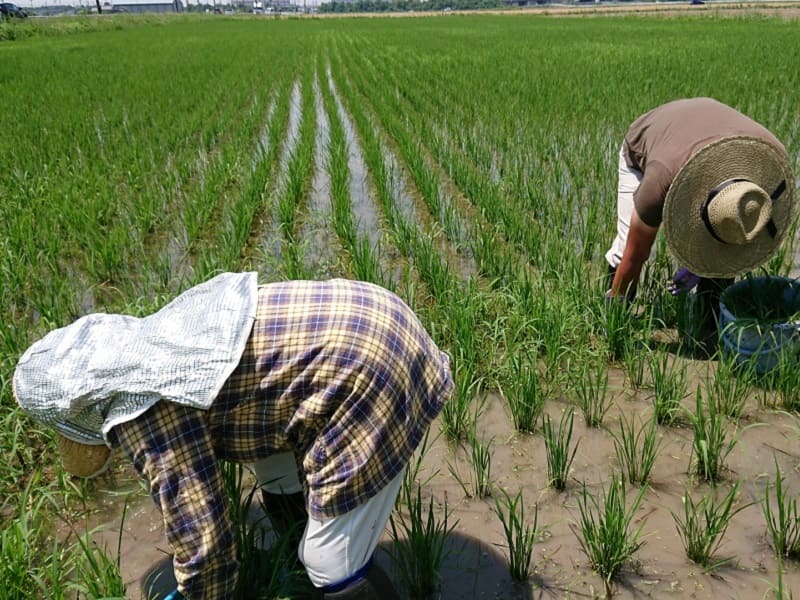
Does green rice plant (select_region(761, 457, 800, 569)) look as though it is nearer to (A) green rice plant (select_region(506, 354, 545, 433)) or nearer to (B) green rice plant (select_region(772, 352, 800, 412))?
(B) green rice plant (select_region(772, 352, 800, 412))

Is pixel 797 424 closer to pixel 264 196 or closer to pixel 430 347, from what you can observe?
pixel 430 347

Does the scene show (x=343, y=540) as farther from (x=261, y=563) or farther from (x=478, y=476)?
(x=478, y=476)

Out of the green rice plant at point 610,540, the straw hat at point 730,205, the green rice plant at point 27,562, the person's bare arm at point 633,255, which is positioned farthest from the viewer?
the person's bare arm at point 633,255

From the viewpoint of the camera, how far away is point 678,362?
2596mm

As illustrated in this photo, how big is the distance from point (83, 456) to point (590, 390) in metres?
1.61

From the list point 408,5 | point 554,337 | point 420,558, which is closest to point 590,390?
point 554,337

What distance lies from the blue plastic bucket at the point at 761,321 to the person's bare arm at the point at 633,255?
359mm

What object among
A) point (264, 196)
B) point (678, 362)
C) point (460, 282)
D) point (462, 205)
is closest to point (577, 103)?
point (462, 205)

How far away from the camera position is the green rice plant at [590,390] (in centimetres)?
223

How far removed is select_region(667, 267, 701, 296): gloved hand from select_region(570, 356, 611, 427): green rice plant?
58 centimetres

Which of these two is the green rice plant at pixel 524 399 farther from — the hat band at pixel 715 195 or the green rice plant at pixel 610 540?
the hat band at pixel 715 195

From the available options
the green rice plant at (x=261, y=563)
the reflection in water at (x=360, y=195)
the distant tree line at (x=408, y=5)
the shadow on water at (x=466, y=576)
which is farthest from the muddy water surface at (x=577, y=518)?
the distant tree line at (x=408, y=5)

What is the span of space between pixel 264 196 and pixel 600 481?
11.2ft

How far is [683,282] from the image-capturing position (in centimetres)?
282
